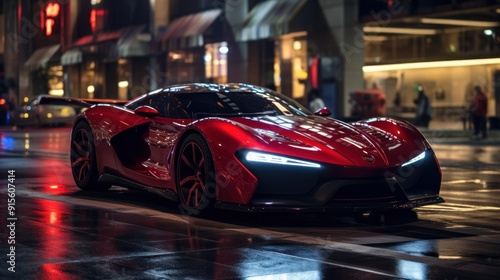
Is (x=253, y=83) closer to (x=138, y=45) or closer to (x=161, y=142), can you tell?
(x=138, y=45)

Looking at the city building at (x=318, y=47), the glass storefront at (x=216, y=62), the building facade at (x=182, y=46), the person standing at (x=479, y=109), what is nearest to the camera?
the person standing at (x=479, y=109)

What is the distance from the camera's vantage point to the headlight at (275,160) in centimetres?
854

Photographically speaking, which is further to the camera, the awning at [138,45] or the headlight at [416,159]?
the awning at [138,45]

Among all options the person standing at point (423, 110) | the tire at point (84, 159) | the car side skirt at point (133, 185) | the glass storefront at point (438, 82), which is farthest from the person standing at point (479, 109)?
the car side skirt at point (133, 185)

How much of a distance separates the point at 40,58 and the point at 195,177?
57183 mm

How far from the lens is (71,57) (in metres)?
58.5

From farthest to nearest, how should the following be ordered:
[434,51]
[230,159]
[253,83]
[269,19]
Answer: [253,83] → [269,19] → [434,51] → [230,159]

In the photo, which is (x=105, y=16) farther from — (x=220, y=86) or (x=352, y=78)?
(x=220, y=86)

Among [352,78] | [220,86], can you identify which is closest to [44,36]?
[352,78]

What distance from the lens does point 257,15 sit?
39812 mm

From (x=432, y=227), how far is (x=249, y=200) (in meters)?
1.56

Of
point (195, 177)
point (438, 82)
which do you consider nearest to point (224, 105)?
point (195, 177)

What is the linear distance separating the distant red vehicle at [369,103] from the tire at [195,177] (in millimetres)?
→ 25562

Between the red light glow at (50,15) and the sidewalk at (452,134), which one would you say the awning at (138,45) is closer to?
the red light glow at (50,15)
